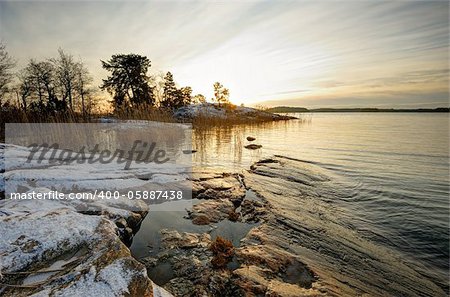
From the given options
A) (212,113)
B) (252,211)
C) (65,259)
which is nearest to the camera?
(65,259)

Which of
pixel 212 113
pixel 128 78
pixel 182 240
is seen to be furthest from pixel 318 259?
pixel 128 78

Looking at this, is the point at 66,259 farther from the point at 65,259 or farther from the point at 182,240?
the point at 182,240

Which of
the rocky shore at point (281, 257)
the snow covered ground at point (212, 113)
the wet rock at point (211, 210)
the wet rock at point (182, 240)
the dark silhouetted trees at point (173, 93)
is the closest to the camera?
the rocky shore at point (281, 257)

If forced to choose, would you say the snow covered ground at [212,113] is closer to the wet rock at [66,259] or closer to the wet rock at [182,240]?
the wet rock at [182,240]

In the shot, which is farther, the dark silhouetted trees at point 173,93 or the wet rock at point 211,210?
the dark silhouetted trees at point 173,93

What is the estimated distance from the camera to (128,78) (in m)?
Answer: 38.2

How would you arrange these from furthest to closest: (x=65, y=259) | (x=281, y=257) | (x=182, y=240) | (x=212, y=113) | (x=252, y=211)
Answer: (x=212, y=113), (x=252, y=211), (x=182, y=240), (x=281, y=257), (x=65, y=259)

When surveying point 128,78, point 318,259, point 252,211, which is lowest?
point 318,259

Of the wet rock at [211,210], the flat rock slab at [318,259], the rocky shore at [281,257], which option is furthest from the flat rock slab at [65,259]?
the wet rock at [211,210]

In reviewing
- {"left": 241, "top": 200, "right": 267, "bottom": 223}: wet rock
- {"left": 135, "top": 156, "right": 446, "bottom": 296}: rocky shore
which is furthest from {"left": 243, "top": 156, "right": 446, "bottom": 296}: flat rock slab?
{"left": 241, "top": 200, "right": 267, "bottom": 223}: wet rock

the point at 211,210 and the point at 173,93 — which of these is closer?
the point at 211,210

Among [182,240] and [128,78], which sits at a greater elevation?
[128,78]

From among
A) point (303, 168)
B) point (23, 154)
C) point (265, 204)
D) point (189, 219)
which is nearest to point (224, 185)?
point (265, 204)

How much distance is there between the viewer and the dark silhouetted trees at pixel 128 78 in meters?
38.1
